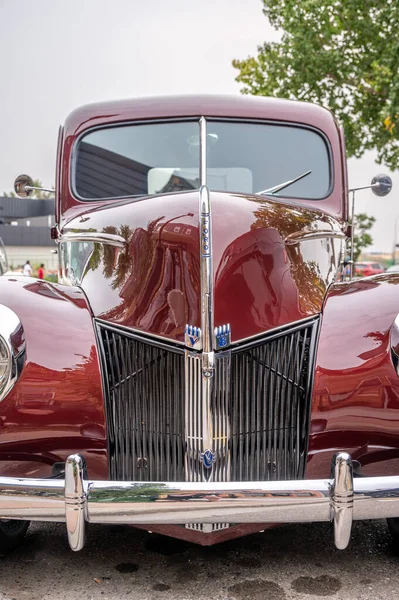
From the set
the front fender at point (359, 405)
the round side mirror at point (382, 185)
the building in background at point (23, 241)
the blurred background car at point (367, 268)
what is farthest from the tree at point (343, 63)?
the building in background at point (23, 241)

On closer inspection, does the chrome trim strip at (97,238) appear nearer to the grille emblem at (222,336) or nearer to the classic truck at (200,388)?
the classic truck at (200,388)

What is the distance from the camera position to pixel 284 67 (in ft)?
49.2

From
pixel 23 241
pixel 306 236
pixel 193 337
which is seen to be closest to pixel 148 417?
pixel 193 337

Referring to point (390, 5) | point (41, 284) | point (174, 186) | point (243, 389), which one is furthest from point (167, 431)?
point (390, 5)

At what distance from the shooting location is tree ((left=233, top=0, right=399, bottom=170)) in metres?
13.6

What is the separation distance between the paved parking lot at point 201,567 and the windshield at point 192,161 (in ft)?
5.46

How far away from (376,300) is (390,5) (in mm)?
13110

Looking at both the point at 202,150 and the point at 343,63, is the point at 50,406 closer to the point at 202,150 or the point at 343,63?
the point at 202,150

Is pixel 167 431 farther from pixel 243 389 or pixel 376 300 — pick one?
pixel 376 300

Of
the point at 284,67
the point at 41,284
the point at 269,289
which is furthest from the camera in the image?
the point at 284,67

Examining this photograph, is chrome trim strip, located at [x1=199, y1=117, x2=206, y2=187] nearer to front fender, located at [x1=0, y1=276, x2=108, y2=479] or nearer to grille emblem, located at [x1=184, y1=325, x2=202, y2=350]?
grille emblem, located at [x1=184, y1=325, x2=202, y2=350]

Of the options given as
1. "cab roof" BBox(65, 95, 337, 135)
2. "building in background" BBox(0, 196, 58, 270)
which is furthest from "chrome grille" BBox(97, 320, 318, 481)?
"building in background" BBox(0, 196, 58, 270)

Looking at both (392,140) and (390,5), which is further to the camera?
(392,140)

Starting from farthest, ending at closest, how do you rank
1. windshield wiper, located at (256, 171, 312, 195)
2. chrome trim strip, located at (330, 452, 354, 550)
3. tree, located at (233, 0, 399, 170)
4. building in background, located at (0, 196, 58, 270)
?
building in background, located at (0, 196, 58, 270) < tree, located at (233, 0, 399, 170) < windshield wiper, located at (256, 171, 312, 195) < chrome trim strip, located at (330, 452, 354, 550)
